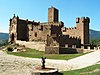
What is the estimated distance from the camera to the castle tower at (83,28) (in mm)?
65275

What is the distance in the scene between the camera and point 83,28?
65.8 meters

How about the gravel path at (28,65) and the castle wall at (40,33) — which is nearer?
the gravel path at (28,65)

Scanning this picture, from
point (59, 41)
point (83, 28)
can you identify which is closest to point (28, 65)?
point (59, 41)

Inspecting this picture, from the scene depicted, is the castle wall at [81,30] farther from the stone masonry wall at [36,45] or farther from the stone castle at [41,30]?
the stone masonry wall at [36,45]

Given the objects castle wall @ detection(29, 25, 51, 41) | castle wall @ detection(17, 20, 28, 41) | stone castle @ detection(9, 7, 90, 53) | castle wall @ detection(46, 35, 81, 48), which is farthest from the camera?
castle wall @ detection(17, 20, 28, 41)

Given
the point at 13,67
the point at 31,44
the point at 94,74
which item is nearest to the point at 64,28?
the point at 31,44

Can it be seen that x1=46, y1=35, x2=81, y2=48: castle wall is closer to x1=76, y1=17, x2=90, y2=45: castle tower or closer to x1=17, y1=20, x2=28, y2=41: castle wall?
x1=76, y1=17, x2=90, y2=45: castle tower

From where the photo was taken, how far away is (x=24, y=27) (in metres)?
66.1

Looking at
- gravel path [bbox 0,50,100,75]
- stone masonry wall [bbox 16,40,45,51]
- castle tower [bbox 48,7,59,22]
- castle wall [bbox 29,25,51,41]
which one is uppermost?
castle tower [bbox 48,7,59,22]

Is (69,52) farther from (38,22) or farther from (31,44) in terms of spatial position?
(38,22)

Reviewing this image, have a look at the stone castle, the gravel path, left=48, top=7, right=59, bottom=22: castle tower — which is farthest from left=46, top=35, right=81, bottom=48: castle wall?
left=48, top=7, right=59, bottom=22: castle tower

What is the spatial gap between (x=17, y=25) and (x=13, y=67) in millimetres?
32734

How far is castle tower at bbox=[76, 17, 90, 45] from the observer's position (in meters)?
65.3

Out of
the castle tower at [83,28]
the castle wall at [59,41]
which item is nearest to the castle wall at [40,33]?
the castle wall at [59,41]
